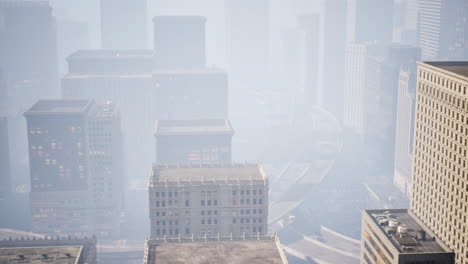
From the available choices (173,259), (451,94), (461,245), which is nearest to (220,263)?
(173,259)

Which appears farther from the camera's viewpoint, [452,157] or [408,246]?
[452,157]

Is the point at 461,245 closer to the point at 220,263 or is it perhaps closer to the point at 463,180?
the point at 463,180

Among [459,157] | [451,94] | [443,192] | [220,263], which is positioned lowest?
[220,263]

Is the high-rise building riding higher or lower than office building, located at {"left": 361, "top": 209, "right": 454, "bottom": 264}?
higher

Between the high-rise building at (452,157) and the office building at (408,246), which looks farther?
the office building at (408,246)

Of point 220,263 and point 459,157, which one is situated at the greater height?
point 459,157

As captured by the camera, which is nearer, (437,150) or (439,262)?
(439,262)

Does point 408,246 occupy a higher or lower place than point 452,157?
lower

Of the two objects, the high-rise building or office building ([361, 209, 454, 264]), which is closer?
the high-rise building

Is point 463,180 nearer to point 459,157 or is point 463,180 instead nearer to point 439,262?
point 459,157

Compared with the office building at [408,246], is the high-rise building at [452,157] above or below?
above
